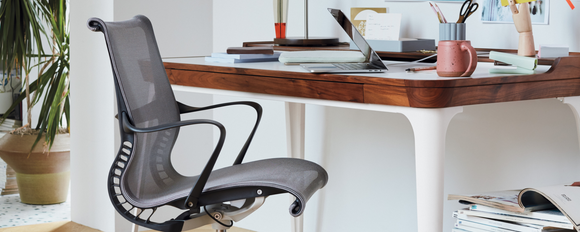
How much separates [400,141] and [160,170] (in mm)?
1014

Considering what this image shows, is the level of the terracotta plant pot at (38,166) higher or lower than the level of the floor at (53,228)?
higher

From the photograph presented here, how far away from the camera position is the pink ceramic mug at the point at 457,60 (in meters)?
1.55

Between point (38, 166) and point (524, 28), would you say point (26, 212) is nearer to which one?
point (38, 166)

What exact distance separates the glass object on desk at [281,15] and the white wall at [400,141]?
0.61ft

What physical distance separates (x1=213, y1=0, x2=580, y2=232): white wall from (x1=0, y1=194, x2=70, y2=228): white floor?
97 centimetres

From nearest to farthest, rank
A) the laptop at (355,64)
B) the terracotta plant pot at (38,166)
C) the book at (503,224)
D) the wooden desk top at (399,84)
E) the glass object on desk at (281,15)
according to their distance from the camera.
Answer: the wooden desk top at (399,84), the book at (503,224), the laptop at (355,64), the glass object on desk at (281,15), the terracotta plant pot at (38,166)

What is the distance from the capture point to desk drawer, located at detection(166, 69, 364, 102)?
1637 millimetres

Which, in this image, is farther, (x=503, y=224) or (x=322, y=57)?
(x=322, y=57)

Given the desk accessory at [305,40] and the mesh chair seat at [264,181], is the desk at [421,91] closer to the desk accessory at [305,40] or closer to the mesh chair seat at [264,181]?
the mesh chair seat at [264,181]

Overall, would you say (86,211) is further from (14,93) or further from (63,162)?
(14,93)

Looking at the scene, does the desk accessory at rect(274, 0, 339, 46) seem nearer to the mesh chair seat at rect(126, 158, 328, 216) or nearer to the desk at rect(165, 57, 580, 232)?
the desk at rect(165, 57, 580, 232)

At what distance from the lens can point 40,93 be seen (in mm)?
3354

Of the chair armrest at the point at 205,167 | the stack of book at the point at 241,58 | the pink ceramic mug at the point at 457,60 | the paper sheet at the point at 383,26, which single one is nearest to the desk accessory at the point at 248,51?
the stack of book at the point at 241,58

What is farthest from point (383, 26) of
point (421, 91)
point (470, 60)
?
point (421, 91)
